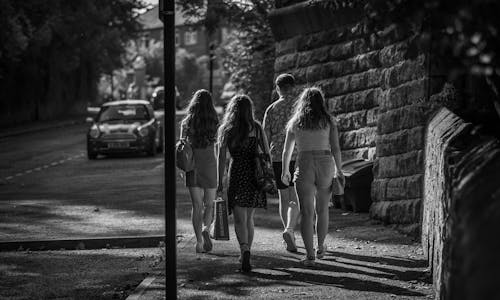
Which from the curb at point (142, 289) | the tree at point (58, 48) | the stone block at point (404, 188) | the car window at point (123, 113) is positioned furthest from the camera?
the tree at point (58, 48)

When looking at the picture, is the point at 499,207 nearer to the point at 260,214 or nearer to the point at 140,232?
the point at 140,232

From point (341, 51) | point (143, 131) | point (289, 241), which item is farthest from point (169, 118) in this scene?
point (143, 131)

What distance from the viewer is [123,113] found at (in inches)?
1156

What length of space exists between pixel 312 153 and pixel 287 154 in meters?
0.35

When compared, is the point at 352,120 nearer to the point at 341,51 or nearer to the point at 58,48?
the point at 341,51

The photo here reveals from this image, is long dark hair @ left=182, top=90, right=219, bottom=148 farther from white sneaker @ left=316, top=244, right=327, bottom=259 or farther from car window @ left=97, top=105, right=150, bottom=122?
car window @ left=97, top=105, right=150, bottom=122

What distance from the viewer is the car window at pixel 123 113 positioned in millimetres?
29219

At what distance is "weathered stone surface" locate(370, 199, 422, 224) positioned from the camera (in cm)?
1237

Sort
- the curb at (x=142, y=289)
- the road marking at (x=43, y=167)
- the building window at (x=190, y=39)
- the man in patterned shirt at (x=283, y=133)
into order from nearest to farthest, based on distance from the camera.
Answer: the curb at (x=142, y=289) → the man in patterned shirt at (x=283, y=133) → the road marking at (x=43, y=167) → the building window at (x=190, y=39)

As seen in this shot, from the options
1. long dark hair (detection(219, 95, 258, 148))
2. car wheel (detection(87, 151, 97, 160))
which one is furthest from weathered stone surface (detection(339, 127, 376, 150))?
car wheel (detection(87, 151, 97, 160))

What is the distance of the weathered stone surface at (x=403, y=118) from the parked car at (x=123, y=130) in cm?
1519

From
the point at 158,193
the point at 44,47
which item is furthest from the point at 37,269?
the point at 44,47

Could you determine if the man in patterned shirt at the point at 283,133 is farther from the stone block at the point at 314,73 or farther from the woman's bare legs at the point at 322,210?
the stone block at the point at 314,73

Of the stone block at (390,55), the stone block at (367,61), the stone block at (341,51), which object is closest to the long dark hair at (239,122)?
the stone block at (390,55)
